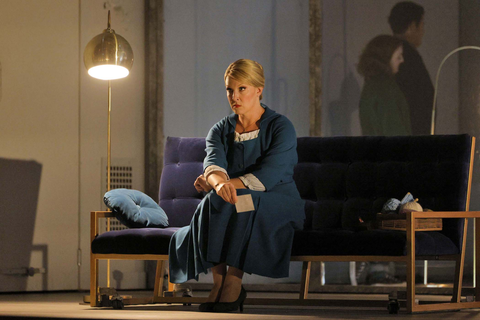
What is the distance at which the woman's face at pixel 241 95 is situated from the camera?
3141mm

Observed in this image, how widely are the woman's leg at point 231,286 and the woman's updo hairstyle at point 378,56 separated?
2.71 meters

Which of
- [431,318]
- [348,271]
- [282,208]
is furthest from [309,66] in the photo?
[431,318]

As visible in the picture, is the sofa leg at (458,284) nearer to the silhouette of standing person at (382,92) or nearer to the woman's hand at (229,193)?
the woman's hand at (229,193)

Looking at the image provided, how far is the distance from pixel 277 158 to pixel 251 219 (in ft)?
1.11

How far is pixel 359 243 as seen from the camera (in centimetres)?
290

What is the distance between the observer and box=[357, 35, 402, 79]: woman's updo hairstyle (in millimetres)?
5066

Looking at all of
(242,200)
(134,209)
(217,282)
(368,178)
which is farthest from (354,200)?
(134,209)

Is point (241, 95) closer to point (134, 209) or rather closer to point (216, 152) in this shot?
point (216, 152)

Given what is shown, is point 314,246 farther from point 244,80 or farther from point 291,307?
point 244,80

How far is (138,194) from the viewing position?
364 centimetres

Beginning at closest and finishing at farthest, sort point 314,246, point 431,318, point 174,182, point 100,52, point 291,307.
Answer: point 431,318 < point 314,246 < point 291,307 < point 174,182 < point 100,52

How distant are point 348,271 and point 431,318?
7.53 feet

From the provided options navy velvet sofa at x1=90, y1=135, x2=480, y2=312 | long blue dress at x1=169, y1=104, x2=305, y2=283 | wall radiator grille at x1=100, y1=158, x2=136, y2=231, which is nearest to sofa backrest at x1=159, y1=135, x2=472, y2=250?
navy velvet sofa at x1=90, y1=135, x2=480, y2=312

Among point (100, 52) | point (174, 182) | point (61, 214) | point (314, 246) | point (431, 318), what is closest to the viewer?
point (431, 318)
